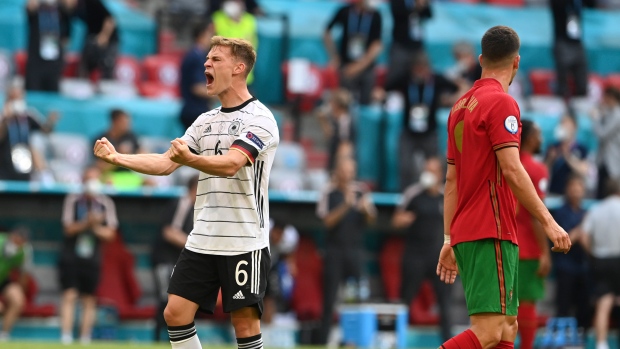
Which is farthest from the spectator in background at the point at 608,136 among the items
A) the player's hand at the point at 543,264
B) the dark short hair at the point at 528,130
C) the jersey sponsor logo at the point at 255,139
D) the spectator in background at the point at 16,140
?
the jersey sponsor logo at the point at 255,139

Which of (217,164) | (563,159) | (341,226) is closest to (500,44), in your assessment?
(217,164)

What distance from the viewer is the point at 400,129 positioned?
17.6 metres

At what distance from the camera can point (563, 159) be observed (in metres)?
17.2

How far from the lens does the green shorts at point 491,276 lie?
6.55 meters

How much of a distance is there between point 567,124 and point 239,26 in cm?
509

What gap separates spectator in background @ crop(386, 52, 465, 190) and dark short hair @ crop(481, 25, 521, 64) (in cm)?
1014

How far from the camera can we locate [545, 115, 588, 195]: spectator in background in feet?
56.3

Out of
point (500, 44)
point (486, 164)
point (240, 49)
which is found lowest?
point (486, 164)

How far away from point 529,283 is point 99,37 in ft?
32.1

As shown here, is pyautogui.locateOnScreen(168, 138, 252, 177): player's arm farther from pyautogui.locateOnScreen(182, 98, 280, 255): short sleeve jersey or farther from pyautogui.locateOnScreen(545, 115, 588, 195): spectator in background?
pyautogui.locateOnScreen(545, 115, 588, 195): spectator in background

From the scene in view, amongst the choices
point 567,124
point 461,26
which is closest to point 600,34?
point 461,26

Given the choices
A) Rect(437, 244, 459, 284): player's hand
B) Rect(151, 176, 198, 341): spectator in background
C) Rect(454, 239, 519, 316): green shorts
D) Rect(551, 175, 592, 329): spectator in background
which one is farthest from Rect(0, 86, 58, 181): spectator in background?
Rect(454, 239, 519, 316): green shorts

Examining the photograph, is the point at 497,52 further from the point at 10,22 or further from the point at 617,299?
the point at 10,22

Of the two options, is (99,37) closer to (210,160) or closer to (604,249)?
(604,249)
